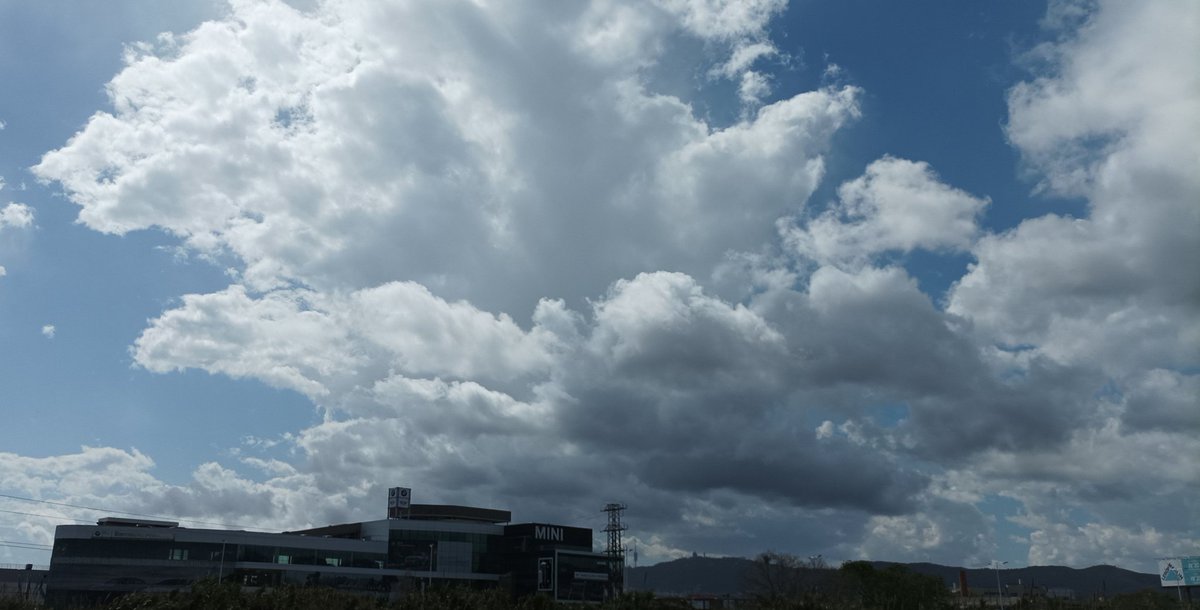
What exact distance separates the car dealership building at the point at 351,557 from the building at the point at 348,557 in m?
0.18

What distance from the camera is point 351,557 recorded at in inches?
6791

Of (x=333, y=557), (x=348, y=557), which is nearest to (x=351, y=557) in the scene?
(x=348, y=557)

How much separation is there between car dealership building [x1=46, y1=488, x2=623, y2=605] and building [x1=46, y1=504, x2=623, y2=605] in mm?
177

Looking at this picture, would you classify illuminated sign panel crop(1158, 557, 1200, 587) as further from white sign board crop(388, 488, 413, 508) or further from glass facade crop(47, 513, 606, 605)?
white sign board crop(388, 488, 413, 508)

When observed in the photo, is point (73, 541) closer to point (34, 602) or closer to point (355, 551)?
point (355, 551)

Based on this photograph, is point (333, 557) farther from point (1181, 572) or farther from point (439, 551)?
point (1181, 572)

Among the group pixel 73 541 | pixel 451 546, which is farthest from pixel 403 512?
pixel 73 541

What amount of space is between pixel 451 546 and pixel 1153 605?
454ft

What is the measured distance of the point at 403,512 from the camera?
188 metres

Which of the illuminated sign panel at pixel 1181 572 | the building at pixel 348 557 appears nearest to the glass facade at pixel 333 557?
the building at pixel 348 557

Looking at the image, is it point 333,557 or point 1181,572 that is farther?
point 1181,572

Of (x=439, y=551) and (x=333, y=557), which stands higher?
(x=439, y=551)

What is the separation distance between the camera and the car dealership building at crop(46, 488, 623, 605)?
150 meters

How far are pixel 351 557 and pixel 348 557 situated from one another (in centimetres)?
56
